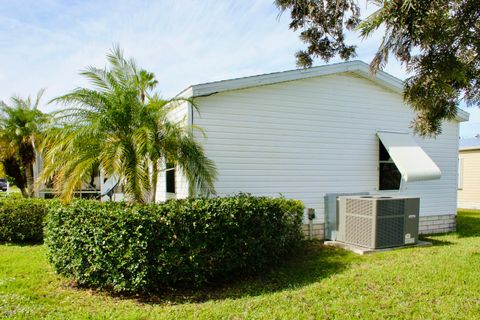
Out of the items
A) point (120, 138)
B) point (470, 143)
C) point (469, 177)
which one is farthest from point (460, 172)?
point (120, 138)

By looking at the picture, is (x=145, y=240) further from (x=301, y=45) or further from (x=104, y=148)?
(x=301, y=45)

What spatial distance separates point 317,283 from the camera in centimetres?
610

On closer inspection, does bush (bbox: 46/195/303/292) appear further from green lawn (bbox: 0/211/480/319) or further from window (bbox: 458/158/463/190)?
window (bbox: 458/158/463/190)

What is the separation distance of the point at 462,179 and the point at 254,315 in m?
20.4

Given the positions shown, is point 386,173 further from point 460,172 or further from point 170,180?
point 460,172

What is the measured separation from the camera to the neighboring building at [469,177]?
19844mm

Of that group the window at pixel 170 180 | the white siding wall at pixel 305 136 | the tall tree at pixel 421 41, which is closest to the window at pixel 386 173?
the white siding wall at pixel 305 136

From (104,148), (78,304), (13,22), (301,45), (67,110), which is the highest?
(13,22)

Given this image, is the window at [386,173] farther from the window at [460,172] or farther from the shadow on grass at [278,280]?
the window at [460,172]

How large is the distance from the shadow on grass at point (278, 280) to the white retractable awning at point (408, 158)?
3.06 metres

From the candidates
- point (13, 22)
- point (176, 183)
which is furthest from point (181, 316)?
point (13, 22)

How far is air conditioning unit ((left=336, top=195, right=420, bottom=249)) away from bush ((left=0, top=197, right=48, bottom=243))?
26.9 ft

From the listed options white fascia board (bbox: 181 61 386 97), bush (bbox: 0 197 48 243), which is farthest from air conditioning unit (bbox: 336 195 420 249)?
bush (bbox: 0 197 48 243)

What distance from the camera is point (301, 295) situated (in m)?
5.56
